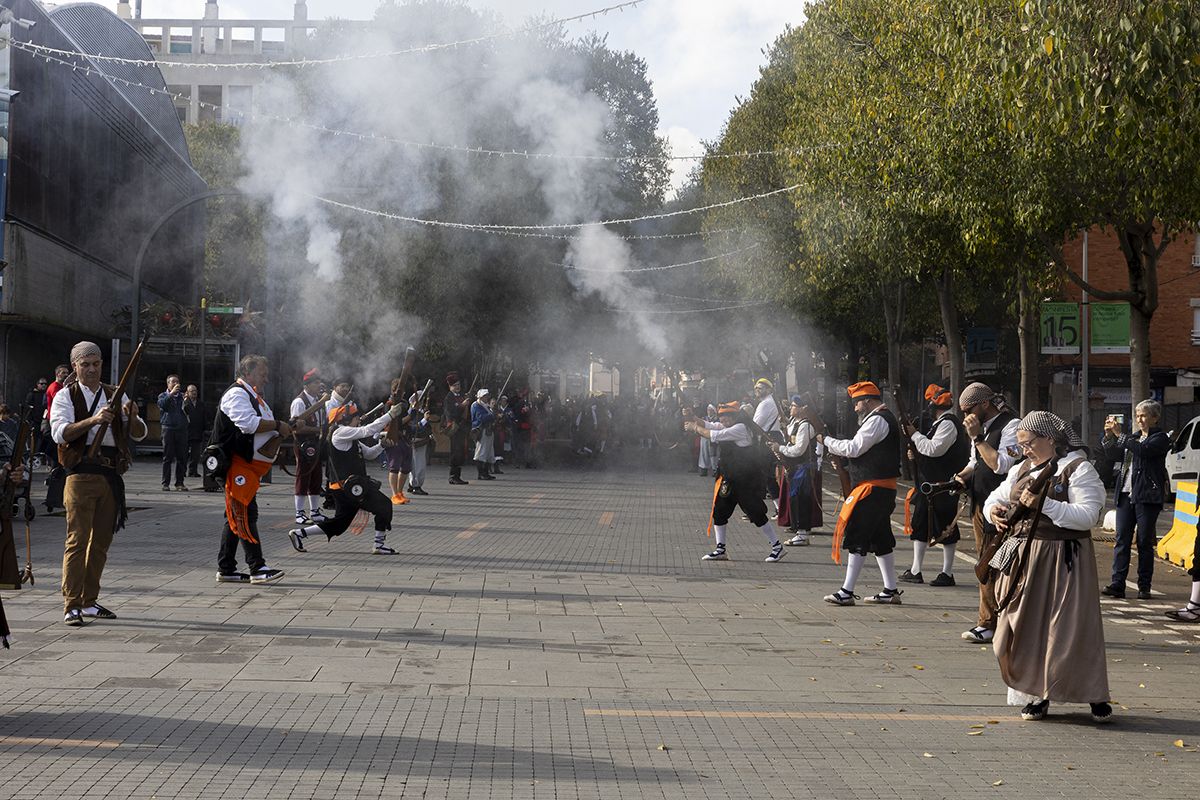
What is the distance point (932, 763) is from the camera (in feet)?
18.7

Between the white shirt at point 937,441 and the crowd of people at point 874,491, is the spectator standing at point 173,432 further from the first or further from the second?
the white shirt at point 937,441

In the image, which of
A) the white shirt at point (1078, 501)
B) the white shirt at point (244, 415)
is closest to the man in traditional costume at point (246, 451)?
the white shirt at point (244, 415)

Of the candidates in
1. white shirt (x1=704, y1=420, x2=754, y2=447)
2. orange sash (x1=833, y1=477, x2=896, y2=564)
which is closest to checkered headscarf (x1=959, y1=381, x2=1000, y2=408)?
orange sash (x1=833, y1=477, x2=896, y2=564)

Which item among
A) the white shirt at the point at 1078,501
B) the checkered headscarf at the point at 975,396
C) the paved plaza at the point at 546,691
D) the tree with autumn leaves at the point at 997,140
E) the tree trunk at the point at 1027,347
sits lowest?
the paved plaza at the point at 546,691

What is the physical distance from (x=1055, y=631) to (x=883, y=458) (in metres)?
4.13

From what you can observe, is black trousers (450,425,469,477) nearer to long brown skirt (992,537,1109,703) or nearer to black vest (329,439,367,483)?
black vest (329,439,367,483)

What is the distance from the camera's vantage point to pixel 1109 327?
28109mm

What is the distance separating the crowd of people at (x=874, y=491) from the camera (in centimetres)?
673

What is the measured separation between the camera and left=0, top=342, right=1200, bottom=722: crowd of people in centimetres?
673

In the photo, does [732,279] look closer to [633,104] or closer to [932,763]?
[633,104]

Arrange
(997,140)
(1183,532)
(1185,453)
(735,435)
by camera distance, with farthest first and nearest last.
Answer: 1. (1185,453)
2. (997,140)
3. (735,435)
4. (1183,532)

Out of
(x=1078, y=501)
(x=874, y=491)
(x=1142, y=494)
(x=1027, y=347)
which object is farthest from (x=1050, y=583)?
(x=1027, y=347)

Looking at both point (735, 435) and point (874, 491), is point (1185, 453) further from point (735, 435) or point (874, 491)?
point (874, 491)

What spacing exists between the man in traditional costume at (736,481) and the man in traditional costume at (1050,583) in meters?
6.62
